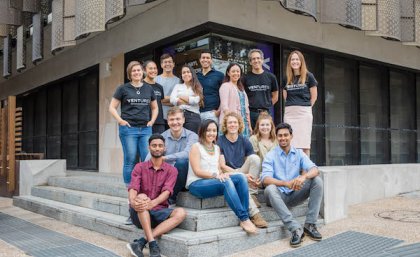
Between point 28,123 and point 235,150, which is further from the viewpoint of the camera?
point 28,123

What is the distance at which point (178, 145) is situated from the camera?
570 cm

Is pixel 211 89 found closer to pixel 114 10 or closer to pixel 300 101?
pixel 300 101

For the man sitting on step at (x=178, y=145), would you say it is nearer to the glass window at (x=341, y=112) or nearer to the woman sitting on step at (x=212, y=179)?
the woman sitting on step at (x=212, y=179)

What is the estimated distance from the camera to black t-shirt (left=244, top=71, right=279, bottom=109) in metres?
6.51

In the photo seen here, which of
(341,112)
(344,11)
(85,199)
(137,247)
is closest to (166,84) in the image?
(85,199)

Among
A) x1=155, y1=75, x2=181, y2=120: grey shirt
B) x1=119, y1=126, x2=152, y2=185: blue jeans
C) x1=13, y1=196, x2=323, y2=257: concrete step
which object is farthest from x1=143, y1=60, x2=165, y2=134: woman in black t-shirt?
x1=13, y1=196, x2=323, y2=257: concrete step

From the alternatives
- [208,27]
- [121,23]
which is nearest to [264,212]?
[208,27]

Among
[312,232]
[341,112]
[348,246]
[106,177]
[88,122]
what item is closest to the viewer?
[348,246]

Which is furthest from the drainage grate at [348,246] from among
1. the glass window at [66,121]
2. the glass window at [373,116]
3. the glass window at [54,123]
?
the glass window at [54,123]

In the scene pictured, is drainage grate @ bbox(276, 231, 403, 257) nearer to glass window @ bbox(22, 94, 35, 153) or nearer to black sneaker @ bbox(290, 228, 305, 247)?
black sneaker @ bbox(290, 228, 305, 247)

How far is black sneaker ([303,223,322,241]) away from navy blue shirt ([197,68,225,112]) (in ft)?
7.16

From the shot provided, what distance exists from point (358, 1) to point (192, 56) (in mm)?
3361

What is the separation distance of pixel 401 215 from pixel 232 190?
11.3 ft

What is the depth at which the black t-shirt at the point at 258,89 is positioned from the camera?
651 cm
